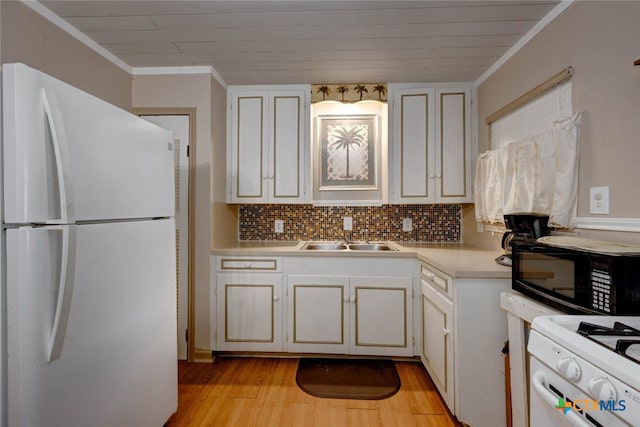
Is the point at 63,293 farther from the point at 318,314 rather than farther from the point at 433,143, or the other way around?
the point at 433,143

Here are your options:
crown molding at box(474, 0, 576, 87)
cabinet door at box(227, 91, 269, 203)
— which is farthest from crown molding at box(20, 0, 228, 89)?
crown molding at box(474, 0, 576, 87)

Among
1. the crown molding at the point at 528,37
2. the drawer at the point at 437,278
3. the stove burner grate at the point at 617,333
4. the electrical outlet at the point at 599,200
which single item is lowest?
the drawer at the point at 437,278

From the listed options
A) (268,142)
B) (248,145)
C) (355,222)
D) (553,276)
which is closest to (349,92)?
(268,142)

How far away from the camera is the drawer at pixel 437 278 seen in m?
1.63

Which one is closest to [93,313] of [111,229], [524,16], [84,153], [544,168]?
[111,229]

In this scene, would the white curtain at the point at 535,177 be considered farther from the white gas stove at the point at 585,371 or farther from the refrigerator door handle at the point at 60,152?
the refrigerator door handle at the point at 60,152

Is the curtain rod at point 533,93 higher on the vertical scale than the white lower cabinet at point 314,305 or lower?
higher

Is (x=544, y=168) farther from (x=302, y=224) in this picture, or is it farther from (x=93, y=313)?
(x=93, y=313)

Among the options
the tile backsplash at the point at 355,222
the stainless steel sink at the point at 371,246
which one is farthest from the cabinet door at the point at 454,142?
the stainless steel sink at the point at 371,246

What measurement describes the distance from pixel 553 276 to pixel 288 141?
1991mm

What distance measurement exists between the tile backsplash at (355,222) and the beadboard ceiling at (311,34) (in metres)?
1.14

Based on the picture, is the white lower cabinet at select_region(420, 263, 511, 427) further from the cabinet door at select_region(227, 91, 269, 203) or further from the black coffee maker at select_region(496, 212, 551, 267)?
the cabinet door at select_region(227, 91, 269, 203)

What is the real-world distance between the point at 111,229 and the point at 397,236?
2.23m

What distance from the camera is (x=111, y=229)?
1.14 m
